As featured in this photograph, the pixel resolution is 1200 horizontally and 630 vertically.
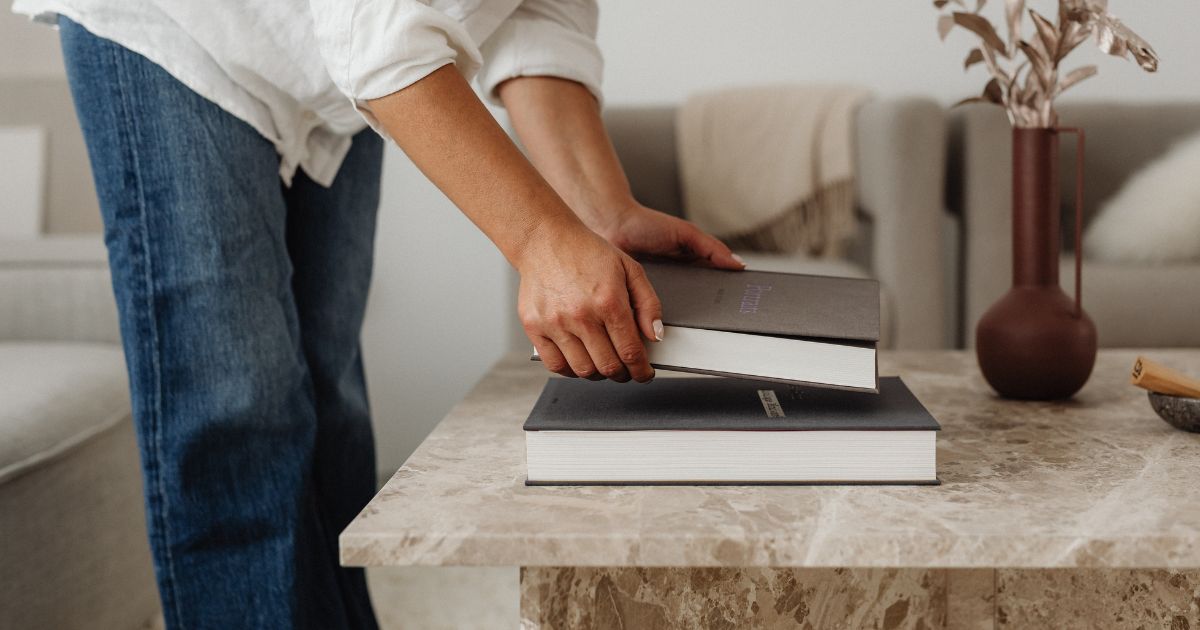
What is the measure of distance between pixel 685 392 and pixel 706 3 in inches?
75.9

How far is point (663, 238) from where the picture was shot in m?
0.81

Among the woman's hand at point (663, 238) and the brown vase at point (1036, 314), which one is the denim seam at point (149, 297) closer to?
the woman's hand at point (663, 238)

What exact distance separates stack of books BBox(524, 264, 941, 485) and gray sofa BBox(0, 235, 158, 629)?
68 cm

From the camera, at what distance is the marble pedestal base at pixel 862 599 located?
25.1 inches

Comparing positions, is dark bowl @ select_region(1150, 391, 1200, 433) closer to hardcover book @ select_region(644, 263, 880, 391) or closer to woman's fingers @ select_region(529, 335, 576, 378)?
hardcover book @ select_region(644, 263, 880, 391)

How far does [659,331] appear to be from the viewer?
1.94 ft

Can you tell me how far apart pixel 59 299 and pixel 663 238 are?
1.01 metres

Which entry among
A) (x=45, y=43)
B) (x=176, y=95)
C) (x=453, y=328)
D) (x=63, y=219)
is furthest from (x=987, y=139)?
(x=45, y=43)

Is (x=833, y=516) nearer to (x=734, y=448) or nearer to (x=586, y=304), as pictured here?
(x=734, y=448)

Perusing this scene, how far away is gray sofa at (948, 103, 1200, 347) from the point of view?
1.86 metres

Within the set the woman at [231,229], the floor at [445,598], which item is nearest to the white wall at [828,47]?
the floor at [445,598]

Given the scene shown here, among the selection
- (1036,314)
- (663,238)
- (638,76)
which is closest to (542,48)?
(663,238)

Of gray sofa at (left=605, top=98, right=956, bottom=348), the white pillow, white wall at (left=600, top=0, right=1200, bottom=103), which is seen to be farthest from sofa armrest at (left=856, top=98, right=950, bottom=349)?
white wall at (left=600, top=0, right=1200, bottom=103)

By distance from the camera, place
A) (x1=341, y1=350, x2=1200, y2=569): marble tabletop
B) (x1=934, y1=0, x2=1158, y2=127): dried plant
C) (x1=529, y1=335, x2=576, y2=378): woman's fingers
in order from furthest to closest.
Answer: (x1=934, y1=0, x2=1158, y2=127): dried plant, (x1=529, y1=335, x2=576, y2=378): woman's fingers, (x1=341, y1=350, x2=1200, y2=569): marble tabletop
